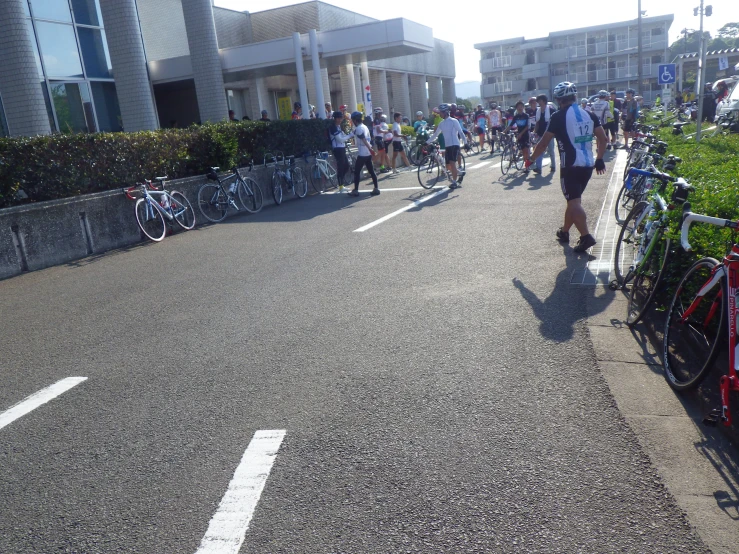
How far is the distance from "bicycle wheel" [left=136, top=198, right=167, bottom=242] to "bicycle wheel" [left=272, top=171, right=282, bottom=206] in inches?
156

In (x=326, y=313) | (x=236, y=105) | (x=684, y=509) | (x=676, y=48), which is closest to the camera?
(x=684, y=509)

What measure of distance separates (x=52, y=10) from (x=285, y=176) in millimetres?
10899

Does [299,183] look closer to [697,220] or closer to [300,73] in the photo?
[300,73]

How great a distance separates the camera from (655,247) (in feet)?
17.4

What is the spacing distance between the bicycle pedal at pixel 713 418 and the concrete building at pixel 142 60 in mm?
13231

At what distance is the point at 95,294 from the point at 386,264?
3.48 m

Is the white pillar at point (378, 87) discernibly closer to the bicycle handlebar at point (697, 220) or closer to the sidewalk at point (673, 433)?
the sidewalk at point (673, 433)

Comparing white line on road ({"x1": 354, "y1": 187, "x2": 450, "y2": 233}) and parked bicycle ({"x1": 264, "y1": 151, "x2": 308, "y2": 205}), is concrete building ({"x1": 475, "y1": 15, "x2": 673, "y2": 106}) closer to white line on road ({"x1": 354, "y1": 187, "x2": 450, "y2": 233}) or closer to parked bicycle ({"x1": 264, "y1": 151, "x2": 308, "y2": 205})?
parked bicycle ({"x1": 264, "y1": 151, "x2": 308, "y2": 205})

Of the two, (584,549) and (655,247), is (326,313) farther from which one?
(584,549)

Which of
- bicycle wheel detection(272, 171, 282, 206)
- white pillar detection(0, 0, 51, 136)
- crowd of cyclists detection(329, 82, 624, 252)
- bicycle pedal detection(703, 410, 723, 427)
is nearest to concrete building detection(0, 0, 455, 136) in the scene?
white pillar detection(0, 0, 51, 136)

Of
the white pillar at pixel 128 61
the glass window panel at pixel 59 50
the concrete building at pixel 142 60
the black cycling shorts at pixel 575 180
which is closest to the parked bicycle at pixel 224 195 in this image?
the concrete building at pixel 142 60

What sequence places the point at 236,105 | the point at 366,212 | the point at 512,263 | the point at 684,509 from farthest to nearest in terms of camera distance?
the point at 236,105
the point at 366,212
the point at 512,263
the point at 684,509

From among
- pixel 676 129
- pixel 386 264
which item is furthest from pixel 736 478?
pixel 676 129

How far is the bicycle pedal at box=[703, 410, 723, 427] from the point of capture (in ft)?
11.2
